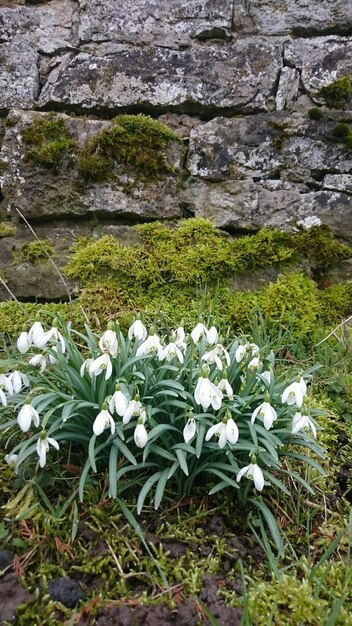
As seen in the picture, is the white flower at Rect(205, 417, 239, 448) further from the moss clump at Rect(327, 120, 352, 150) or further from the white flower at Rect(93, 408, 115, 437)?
the moss clump at Rect(327, 120, 352, 150)

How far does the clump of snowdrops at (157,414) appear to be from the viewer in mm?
1705

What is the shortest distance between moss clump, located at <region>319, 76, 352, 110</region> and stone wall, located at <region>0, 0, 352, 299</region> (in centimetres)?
4

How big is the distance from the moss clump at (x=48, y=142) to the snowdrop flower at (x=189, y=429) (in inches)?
85.8

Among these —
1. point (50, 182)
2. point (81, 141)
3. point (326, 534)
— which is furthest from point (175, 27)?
point (326, 534)

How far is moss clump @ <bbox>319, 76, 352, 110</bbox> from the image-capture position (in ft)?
10.8

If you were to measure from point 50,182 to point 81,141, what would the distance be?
13.2 inches

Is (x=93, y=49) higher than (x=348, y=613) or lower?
higher

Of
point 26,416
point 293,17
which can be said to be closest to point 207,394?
point 26,416

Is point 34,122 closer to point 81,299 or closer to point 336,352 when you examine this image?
point 81,299

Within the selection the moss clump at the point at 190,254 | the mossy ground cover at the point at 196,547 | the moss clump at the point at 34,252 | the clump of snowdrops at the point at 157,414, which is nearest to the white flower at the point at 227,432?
the clump of snowdrops at the point at 157,414

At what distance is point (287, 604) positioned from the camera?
4.98 ft

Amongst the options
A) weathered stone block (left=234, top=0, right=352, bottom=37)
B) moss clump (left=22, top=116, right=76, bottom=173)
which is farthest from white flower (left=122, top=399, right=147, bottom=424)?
weathered stone block (left=234, top=0, right=352, bottom=37)

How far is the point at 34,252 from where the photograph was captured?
3.24 meters

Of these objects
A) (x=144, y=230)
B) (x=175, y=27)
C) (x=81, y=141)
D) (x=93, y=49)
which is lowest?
(x=144, y=230)
